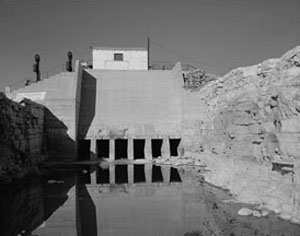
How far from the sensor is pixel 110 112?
29078 millimetres

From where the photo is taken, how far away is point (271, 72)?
13.6 metres

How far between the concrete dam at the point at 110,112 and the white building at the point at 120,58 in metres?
5.73

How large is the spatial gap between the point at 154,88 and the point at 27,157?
14.5m

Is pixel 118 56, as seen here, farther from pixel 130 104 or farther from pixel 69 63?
pixel 130 104

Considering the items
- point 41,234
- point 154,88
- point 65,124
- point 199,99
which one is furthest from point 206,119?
point 41,234

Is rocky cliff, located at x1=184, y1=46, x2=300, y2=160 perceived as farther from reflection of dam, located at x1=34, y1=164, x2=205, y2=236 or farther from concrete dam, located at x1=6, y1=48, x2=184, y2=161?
concrete dam, located at x1=6, y1=48, x2=184, y2=161

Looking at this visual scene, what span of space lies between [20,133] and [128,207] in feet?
32.8

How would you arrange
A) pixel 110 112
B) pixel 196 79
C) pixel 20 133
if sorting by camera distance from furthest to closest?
pixel 196 79 < pixel 110 112 < pixel 20 133

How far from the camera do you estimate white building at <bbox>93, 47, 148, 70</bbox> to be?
37938 millimetres

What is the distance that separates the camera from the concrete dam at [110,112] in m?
25.9

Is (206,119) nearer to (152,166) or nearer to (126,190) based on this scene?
(152,166)

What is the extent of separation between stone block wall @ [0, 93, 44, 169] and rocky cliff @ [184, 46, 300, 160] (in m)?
11.4

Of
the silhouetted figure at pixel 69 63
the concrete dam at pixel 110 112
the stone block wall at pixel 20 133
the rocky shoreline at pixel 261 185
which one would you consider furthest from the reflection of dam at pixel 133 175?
the silhouetted figure at pixel 69 63

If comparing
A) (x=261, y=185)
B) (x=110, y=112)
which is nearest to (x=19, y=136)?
(x=110, y=112)
